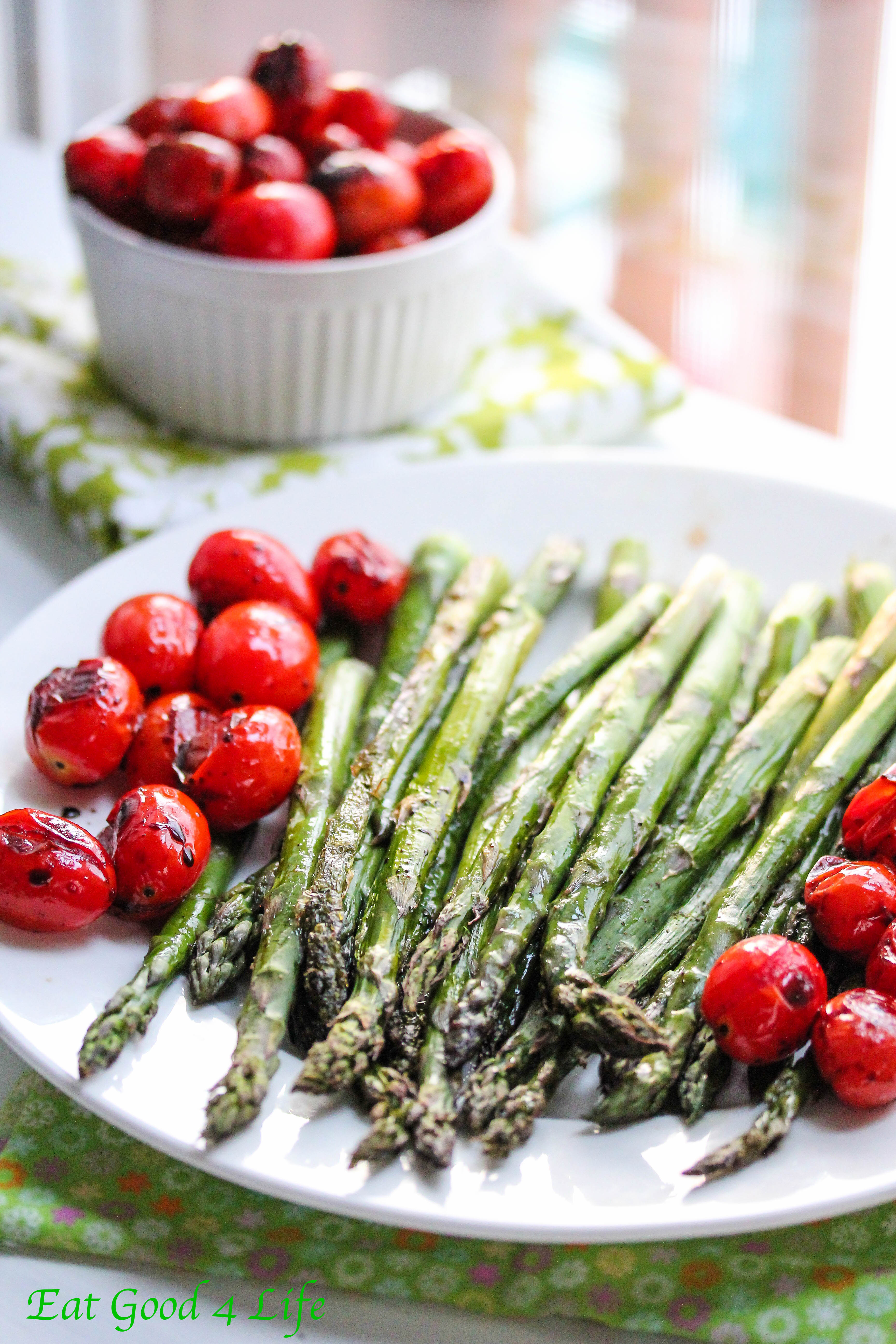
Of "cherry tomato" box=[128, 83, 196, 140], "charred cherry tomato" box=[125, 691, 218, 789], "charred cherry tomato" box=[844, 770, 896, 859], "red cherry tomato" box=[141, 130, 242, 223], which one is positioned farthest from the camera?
"cherry tomato" box=[128, 83, 196, 140]

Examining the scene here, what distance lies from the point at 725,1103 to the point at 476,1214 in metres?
0.35

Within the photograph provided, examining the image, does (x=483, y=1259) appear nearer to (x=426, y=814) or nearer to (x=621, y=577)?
(x=426, y=814)

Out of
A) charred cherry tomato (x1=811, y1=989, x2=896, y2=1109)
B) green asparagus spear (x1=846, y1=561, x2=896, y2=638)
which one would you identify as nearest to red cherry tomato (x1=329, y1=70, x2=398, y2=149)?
green asparagus spear (x1=846, y1=561, x2=896, y2=638)

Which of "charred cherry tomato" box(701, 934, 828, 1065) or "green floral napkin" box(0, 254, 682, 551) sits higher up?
"green floral napkin" box(0, 254, 682, 551)

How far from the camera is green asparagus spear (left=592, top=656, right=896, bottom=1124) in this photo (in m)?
1.42

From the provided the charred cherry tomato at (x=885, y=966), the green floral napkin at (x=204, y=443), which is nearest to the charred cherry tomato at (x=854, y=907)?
the charred cherry tomato at (x=885, y=966)

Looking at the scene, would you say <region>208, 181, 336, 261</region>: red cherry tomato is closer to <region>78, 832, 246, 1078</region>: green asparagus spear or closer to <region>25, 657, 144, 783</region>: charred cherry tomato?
<region>25, 657, 144, 783</region>: charred cherry tomato

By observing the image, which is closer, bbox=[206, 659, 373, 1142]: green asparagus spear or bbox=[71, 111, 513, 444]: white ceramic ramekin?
bbox=[206, 659, 373, 1142]: green asparagus spear

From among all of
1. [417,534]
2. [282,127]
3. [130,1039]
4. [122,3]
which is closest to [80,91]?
[122,3]

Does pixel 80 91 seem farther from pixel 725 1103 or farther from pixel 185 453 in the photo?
pixel 725 1103

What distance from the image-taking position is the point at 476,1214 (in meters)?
1.31

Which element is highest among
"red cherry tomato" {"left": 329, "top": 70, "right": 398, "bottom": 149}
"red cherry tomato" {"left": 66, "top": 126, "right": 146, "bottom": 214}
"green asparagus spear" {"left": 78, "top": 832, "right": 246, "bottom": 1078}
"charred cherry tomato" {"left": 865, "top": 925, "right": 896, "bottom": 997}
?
"red cherry tomato" {"left": 329, "top": 70, "right": 398, "bottom": 149}

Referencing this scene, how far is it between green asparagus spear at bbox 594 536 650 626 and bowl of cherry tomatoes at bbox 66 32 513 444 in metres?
0.66

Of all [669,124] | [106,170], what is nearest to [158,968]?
[106,170]
